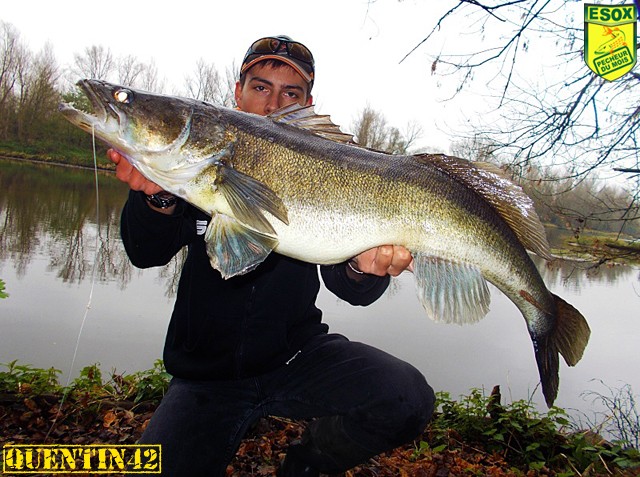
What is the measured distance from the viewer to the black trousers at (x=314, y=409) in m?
2.15

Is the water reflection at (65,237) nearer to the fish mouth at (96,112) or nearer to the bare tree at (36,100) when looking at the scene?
the fish mouth at (96,112)

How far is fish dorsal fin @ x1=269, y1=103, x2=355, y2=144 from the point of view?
218 cm

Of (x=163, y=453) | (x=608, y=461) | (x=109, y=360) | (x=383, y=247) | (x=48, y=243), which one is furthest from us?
(x=48, y=243)

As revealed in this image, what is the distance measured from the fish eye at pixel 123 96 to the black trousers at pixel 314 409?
1.49 m

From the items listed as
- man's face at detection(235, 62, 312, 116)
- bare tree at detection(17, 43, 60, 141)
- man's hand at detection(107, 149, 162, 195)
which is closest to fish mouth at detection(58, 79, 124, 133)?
man's hand at detection(107, 149, 162, 195)

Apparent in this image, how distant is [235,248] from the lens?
197 centimetres

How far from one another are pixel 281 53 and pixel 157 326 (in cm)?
425

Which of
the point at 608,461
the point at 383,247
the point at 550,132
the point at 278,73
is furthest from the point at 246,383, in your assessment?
the point at 550,132

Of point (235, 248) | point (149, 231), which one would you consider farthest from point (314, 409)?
point (149, 231)

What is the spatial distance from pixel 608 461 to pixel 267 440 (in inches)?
107

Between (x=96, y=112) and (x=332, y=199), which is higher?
(x=96, y=112)

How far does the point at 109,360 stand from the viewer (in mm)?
4828

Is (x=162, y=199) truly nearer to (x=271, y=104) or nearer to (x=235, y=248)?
(x=235, y=248)

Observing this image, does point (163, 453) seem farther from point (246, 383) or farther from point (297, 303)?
point (297, 303)
